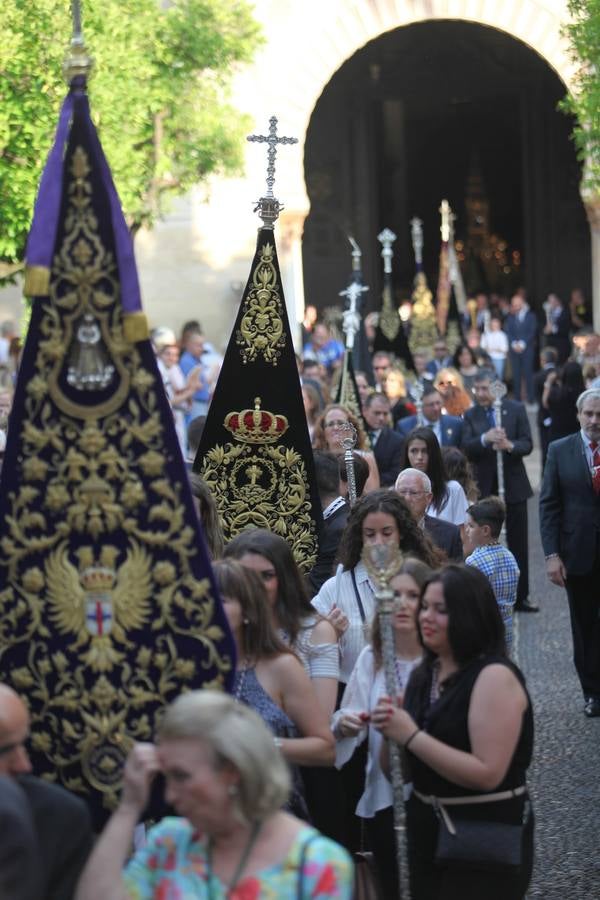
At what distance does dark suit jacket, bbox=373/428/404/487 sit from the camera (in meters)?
12.2

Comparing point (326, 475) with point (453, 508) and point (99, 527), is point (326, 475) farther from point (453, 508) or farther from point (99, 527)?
point (99, 527)

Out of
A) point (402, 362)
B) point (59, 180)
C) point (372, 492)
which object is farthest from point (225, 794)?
point (402, 362)

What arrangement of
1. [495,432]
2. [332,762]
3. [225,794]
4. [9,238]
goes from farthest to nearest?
1. [9,238]
2. [495,432]
3. [332,762]
4. [225,794]

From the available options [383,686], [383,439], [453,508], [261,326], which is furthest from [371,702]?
[383,439]

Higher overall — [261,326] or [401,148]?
[401,148]

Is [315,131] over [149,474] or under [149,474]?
over

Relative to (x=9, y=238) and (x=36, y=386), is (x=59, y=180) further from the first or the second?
(x=9, y=238)

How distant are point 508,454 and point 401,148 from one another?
2414 cm

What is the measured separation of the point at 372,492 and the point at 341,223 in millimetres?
25234

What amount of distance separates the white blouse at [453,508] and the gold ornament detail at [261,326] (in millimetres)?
1797

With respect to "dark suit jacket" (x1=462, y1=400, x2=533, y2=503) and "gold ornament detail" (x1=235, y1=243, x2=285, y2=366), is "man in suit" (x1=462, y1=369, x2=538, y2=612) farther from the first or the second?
"gold ornament detail" (x1=235, y1=243, x2=285, y2=366)

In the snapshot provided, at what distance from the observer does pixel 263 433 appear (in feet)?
26.0

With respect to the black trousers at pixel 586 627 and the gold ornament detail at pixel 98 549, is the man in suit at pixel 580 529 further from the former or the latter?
the gold ornament detail at pixel 98 549

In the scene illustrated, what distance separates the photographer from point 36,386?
4781 mm
